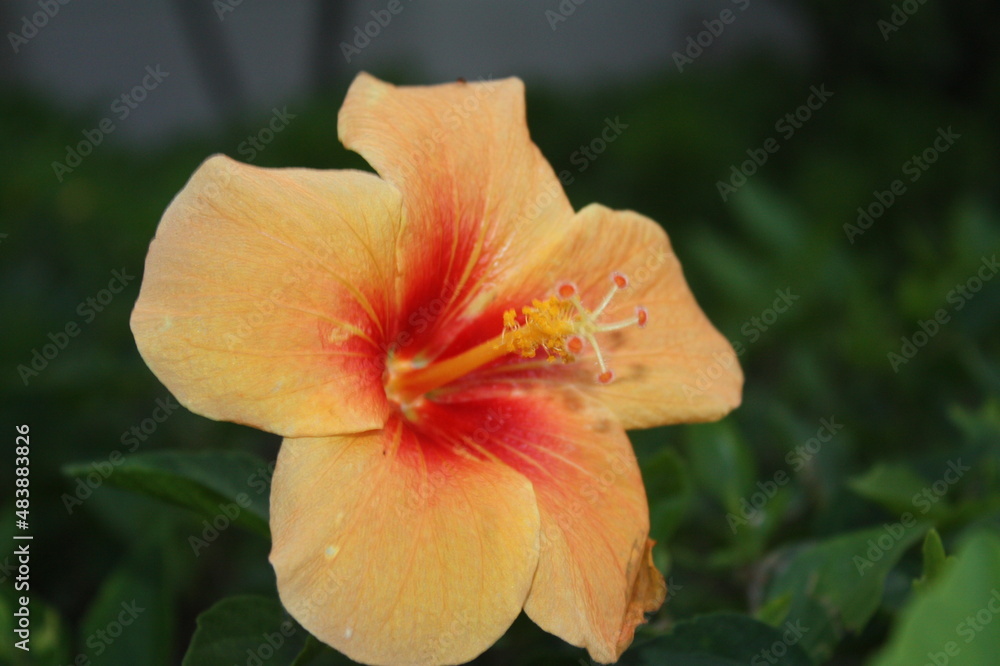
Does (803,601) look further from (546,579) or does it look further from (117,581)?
(117,581)

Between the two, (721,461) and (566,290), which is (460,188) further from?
(721,461)

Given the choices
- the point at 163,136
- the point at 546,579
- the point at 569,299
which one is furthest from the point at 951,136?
the point at 163,136

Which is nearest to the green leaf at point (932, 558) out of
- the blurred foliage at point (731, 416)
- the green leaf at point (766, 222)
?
the blurred foliage at point (731, 416)

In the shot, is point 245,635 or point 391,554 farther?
point 245,635

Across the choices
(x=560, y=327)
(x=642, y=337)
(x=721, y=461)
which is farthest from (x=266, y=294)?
(x=721, y=461)

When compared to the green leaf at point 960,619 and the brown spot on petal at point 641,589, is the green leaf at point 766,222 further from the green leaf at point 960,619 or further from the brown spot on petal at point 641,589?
the green leaf at point 960,619

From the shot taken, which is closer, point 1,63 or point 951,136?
point 951,136
